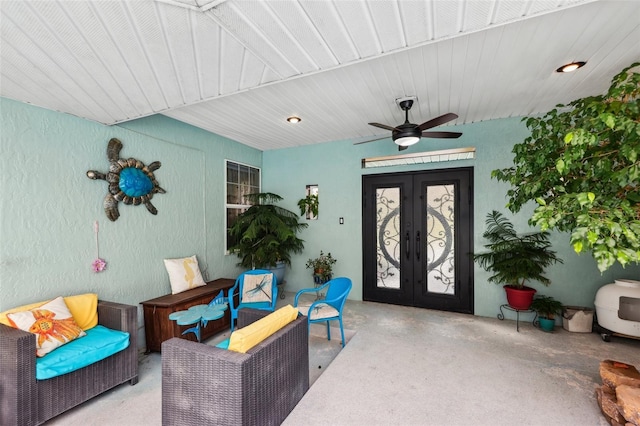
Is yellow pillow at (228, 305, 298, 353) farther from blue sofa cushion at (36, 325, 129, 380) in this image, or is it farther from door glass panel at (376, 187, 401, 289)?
door glass panel at (376, 187, 401, 289)

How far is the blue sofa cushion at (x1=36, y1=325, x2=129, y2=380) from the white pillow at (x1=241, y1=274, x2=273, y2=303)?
1.39 meters

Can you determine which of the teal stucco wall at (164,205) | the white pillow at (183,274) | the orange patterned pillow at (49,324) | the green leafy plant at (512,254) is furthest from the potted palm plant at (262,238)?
the green leafy plant at (512,254)

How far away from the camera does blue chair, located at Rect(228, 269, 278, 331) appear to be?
3457mm

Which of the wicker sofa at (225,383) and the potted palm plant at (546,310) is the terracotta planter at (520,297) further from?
the wicker sofa at (225,383)

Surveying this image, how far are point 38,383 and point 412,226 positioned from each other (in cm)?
419

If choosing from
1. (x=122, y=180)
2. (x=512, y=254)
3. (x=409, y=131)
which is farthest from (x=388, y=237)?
(x=122, y=180)

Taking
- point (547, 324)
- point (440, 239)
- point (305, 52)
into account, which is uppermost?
point (305, 52)

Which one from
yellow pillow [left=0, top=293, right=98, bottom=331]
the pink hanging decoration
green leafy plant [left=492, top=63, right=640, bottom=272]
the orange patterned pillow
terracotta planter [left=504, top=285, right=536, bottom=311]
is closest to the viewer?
green leafy plant [left=492, top=63, right=640, bottom=272]

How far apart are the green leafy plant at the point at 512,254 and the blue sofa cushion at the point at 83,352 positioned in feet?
13.4

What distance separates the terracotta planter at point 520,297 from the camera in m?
3.27

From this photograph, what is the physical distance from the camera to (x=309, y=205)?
4.92 m

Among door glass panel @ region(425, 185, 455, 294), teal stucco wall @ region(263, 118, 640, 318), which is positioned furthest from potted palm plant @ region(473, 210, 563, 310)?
door glass panel @ region(425, 185, 455, 294)

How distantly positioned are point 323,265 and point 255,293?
4.63 ft

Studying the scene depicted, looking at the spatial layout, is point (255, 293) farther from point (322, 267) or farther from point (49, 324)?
point (49, 324)
